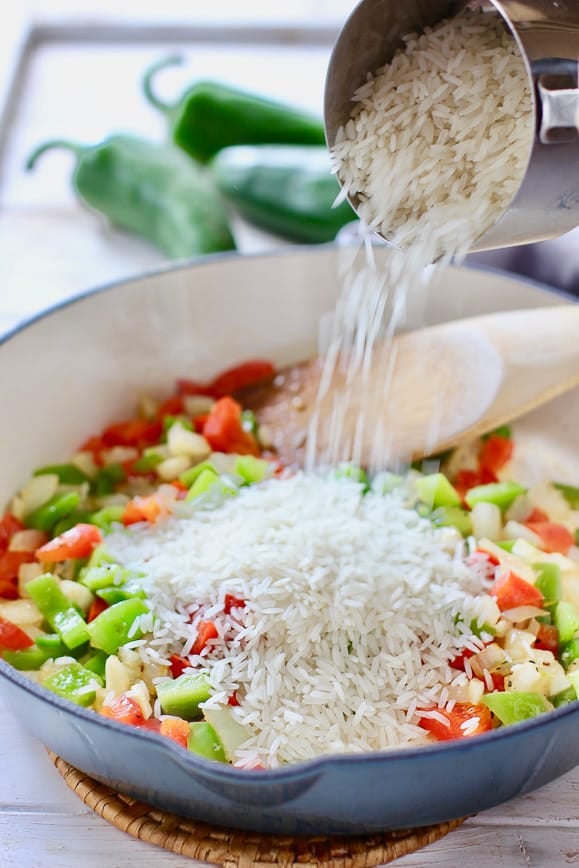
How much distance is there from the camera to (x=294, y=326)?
7.30 ft

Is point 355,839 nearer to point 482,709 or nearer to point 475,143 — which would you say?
point 482,709

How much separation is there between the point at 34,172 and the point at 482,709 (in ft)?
7.56

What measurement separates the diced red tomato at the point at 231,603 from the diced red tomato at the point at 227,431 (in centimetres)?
52

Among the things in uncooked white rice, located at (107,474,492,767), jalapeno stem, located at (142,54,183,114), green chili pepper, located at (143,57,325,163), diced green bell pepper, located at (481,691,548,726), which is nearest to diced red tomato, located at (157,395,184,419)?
uncooked white rice, located at (107,474,492,767)

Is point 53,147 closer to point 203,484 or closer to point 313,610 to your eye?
point 203,484

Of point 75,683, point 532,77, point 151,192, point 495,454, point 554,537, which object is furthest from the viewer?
point 151,192

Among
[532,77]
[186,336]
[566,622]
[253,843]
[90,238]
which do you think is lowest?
[253,843]

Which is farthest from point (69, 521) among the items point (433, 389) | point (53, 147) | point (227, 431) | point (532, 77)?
point (53, 147)

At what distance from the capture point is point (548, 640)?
5.30 feet

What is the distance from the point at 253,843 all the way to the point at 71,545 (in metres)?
0.65

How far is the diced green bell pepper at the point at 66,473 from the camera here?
1.96 metres

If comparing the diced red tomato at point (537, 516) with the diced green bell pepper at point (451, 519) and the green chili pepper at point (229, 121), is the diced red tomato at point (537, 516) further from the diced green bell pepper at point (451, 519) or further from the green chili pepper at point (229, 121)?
the green chili pepper at point (229, 121)

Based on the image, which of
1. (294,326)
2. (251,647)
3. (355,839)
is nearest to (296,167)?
(294,326)

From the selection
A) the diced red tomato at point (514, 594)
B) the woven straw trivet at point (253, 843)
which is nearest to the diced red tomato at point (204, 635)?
the woven straw trivet at point (253, 843)
